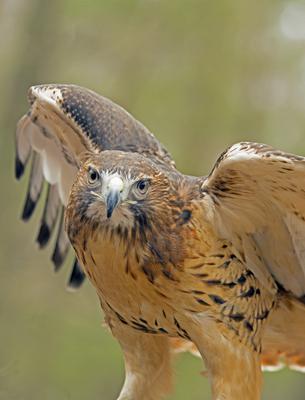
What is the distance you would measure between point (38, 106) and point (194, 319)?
1.42 meters

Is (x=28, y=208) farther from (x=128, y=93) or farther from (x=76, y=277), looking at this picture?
(x=128, y=93)

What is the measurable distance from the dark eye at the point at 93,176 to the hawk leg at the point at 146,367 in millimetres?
984

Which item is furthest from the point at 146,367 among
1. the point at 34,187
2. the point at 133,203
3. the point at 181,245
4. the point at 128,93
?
the point at 128,93

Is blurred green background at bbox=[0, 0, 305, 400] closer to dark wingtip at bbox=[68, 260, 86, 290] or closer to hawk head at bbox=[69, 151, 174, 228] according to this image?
dark wingtip at bbox=[68, 260, 86, 290]

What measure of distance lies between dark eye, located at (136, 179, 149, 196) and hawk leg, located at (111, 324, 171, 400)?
0.93 m

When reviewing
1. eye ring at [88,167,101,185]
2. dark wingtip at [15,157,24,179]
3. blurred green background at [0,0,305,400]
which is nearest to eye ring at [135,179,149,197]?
eye ring at [88,167,101,185]

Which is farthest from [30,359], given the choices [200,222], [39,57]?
[200,222]

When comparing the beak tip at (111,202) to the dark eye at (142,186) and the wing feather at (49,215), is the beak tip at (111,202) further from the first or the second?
the wing feather at (49,215)

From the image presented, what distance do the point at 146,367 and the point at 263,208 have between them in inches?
39.6

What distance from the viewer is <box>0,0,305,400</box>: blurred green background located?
38.1ft

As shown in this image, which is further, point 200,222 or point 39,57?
point 39,57

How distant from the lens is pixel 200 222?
4426 mm

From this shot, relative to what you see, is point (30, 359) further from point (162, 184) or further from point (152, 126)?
point (162, 184)

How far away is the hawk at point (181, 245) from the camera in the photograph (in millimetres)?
4160
